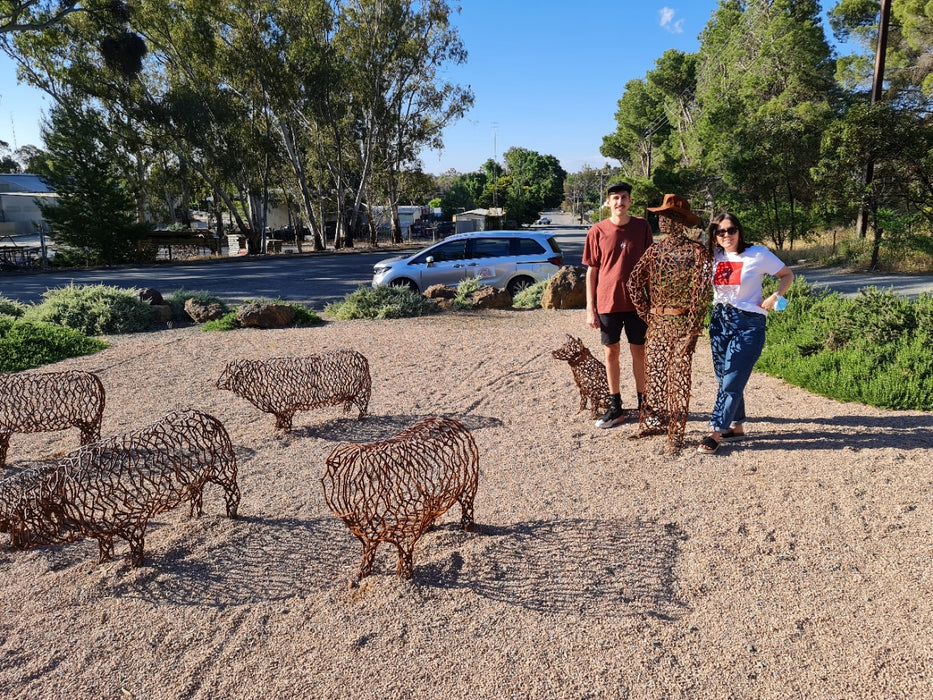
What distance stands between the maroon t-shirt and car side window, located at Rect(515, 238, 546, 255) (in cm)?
779

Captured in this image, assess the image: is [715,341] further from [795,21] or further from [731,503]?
A: [795,21]

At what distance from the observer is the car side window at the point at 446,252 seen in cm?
1266

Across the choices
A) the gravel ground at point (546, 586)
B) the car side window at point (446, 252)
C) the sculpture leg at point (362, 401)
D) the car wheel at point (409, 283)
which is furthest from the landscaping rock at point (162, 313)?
the sculpture leg at point (362, 401)

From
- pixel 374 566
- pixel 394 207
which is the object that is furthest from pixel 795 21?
pixel 374 566

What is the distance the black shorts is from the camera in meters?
4.77

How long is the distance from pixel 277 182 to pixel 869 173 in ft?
99.0

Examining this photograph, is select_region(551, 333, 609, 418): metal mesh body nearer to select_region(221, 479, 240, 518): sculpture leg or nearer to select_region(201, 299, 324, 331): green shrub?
select_region(221, 479, 240, 518): sculpture leg

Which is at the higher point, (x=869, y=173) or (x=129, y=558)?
(x=869, y=173)

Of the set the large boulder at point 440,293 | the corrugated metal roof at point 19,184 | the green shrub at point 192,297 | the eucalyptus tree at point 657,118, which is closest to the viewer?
the green shrub at point 192,297

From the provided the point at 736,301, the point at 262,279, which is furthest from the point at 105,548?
the point at 262,279

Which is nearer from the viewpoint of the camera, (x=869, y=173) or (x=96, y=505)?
(x=96, y=505)

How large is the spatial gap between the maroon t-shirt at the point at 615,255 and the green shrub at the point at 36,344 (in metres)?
7.28

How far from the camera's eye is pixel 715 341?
447 cm

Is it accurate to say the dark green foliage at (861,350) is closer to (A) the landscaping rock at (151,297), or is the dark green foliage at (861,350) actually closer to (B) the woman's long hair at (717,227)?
(B) the woman's long hair at (717,227)
